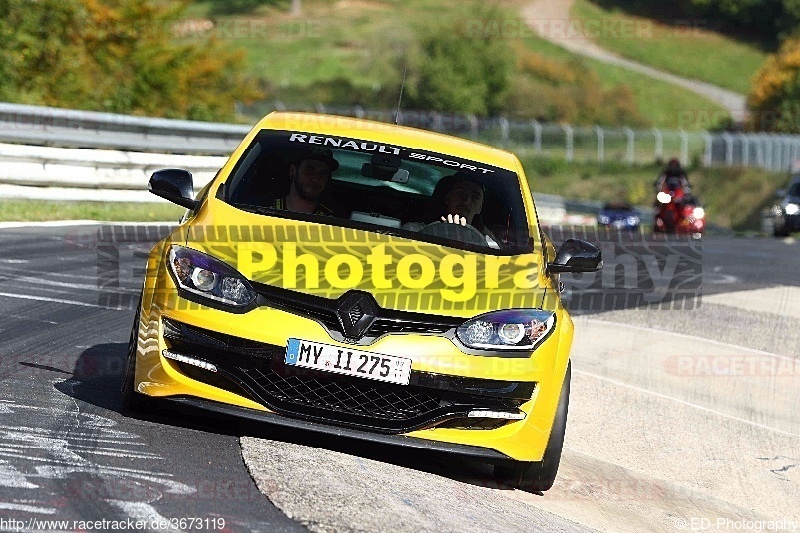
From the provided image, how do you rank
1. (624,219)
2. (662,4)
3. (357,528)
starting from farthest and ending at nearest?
(662,4), (624,219), (357,528)

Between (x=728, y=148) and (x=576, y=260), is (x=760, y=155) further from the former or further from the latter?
(x=576, y=260)

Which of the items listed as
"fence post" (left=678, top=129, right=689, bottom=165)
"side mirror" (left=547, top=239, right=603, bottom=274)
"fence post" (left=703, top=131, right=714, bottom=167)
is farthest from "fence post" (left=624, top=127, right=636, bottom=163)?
"side mirror" (left=547, top=239, right=603, bottom=274)

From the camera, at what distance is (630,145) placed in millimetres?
54344

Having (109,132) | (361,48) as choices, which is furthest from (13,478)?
(361,48)

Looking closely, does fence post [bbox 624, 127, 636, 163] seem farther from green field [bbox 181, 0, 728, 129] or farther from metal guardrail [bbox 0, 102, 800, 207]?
metal guardrail [bbox 0, 102, 800, 207]

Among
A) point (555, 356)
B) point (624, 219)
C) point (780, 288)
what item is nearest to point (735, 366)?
point (780, 288)

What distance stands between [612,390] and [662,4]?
10805cm

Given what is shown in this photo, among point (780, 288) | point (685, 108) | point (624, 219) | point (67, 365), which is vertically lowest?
point (685, 108)

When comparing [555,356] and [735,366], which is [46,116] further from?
[555,356]

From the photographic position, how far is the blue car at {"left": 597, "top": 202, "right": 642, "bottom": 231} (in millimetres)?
41000

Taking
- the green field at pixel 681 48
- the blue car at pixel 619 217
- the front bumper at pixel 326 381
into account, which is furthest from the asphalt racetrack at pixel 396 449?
the green field at pixel 681 48

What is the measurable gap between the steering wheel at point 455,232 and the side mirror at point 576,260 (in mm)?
365

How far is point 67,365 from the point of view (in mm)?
7301

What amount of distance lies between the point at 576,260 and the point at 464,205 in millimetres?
669
